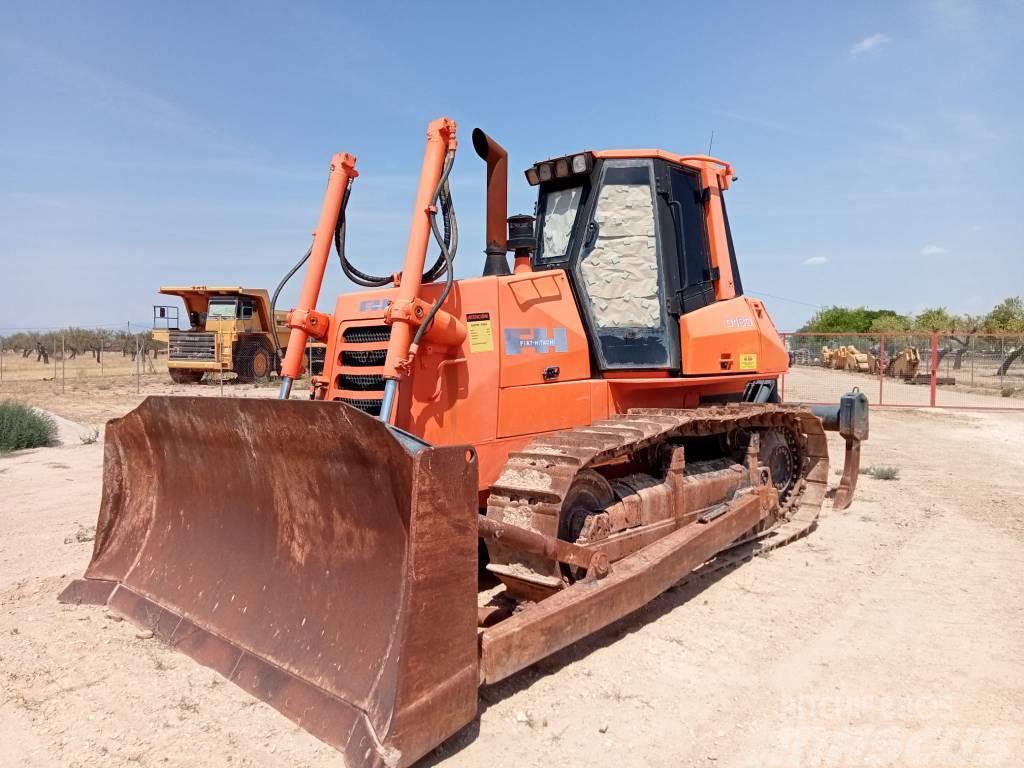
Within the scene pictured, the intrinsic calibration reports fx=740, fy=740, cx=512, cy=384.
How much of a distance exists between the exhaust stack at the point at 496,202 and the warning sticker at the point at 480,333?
27.5 inches

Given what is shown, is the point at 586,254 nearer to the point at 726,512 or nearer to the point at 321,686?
the point at 726,512

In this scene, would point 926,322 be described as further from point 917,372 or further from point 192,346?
point 192,346

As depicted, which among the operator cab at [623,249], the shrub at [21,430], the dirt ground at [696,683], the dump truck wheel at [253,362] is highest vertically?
the operator cab at [623,249]

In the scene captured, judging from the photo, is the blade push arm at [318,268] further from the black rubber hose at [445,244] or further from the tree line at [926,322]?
the tree line at [926,322]

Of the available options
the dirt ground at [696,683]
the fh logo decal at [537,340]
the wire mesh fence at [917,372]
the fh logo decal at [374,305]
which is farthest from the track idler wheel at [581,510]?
the wire mesh fence at [917,372]

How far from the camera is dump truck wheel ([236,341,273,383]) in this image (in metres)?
24.7

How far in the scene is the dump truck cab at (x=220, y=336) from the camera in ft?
79.7

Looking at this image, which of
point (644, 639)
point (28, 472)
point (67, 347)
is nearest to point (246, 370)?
point (28, 472)

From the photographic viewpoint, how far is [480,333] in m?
4.39

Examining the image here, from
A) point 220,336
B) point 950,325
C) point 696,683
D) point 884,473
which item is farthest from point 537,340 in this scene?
point 950,325

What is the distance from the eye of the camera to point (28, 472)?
9227 mm

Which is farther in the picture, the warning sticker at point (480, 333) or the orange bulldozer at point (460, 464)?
the warning sticker at point (480, 333)

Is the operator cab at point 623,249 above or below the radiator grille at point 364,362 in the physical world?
above

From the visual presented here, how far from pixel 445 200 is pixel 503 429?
A: 1407mm
